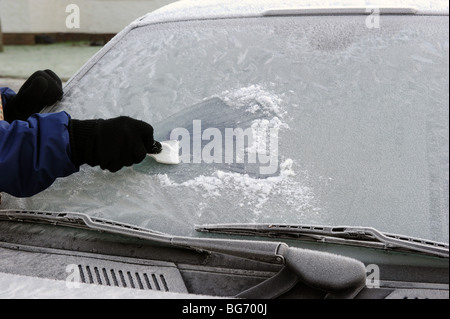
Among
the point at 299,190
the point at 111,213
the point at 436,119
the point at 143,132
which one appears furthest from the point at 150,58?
the point at 436,119

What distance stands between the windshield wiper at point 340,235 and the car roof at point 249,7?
85cm

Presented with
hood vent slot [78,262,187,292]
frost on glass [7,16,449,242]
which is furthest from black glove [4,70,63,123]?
hood vent slot [78,262,187,292]

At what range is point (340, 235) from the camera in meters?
1.30

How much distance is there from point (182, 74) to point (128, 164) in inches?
19.1

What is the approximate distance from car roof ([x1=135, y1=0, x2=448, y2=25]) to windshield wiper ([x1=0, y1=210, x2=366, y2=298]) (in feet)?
3.19

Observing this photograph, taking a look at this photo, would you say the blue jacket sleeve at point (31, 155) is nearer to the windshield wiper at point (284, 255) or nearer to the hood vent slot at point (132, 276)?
the windshield wiper at point (284, 255)

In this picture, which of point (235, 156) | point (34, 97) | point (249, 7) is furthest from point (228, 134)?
point (34, 97)

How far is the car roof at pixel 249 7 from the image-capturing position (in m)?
1.80

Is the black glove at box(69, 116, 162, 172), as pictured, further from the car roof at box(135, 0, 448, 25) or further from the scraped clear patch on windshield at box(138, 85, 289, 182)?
the car roof at box(135, 0, 448, 25)

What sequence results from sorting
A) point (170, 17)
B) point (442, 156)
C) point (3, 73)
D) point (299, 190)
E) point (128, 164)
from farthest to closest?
point (3, 73) < point (170, 17) < point (128, 164) < point (299, 190) < point (442, 156)

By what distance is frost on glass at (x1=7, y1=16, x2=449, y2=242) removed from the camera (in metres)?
1.36

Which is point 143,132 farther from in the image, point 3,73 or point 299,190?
point 3,73
